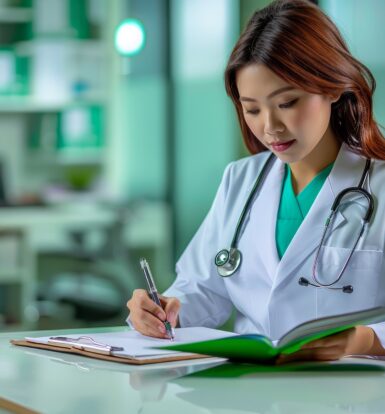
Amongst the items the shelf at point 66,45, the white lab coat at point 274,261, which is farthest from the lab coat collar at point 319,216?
the shelf at point 66,45

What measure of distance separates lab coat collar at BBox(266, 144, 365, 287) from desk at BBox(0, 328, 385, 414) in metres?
0.36

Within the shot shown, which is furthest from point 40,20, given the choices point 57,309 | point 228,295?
point 228,295

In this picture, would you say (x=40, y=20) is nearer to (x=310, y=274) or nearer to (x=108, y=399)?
(x=310, y=274)

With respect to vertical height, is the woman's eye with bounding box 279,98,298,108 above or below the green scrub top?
above

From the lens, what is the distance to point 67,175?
5695 millimetres

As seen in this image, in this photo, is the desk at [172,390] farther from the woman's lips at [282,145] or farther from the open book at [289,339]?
the woman's lips at [282,145]

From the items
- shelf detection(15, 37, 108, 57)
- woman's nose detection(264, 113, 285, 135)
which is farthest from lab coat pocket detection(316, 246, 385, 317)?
shelf detection(15, 37, 108, 57)

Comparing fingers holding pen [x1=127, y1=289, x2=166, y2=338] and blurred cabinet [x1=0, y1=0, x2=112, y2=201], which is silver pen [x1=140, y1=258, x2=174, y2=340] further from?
blurred cabinet [x1=0, y1=0, x2=112, y2=201]

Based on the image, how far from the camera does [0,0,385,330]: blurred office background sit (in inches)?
199

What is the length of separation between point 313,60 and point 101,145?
162 inches

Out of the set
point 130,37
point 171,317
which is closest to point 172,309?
point 171,317

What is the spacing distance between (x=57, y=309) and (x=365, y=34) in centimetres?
299

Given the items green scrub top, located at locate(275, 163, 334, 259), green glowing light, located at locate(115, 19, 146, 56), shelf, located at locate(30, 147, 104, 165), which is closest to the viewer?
green scrub top, located at locate(275, 163, 334, 259)

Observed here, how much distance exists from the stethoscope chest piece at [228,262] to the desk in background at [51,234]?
10.8ft
